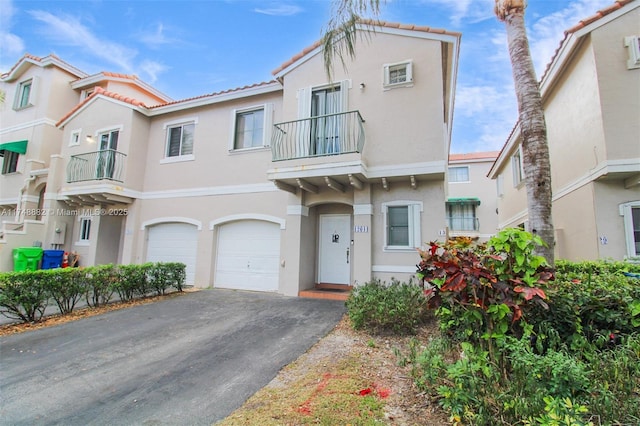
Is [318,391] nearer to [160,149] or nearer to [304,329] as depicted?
[304,329]

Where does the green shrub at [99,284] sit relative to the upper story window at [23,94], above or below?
below

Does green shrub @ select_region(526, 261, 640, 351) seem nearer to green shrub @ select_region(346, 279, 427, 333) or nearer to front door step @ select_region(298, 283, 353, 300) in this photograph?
green shrub @ select_region(346, 279, 427, 333)

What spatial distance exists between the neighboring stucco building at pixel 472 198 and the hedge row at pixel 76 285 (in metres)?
19.4

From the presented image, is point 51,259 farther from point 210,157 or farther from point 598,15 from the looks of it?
point 598,15

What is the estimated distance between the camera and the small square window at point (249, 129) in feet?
35.6

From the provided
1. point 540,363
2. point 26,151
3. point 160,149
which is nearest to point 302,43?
point 160,149

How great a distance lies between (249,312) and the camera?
7547 millimetres

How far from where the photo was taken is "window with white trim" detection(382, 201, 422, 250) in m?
8.30

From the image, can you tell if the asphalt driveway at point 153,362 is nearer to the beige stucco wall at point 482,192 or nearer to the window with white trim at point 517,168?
the window with white trim at point 517,168

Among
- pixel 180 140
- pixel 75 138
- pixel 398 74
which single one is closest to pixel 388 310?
pixel 398 74

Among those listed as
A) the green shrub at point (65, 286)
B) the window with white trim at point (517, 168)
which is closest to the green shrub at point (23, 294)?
the green shrub at point (65, 286)

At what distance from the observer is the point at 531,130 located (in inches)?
182

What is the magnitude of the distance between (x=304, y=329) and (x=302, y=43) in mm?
8790

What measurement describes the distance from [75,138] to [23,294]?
33.3 feet
